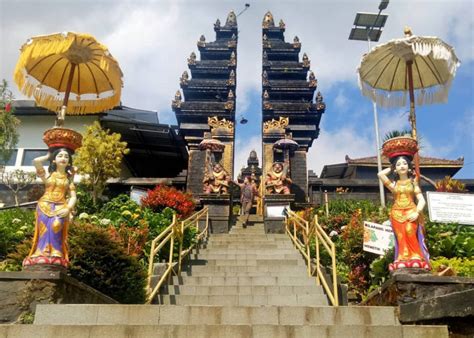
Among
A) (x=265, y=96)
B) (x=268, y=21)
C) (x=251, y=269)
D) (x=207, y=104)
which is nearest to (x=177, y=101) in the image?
(x=207, y=104)

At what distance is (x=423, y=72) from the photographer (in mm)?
8438

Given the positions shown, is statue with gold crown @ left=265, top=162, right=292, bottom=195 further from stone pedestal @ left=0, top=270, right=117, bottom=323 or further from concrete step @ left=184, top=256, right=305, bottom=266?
stone pedestal @ left=0, top=270, right=117, bottom=323

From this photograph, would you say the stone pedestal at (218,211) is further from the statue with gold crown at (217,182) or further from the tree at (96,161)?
the tree at (96,161)

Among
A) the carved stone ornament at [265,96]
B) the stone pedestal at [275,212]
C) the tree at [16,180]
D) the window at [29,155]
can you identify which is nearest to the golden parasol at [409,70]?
the stone pedestal at [275,212]

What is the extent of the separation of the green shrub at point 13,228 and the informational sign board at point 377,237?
735 cm

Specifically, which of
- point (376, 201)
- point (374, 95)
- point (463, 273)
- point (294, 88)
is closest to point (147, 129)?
point (294, 88)

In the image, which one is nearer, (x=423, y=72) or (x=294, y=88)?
(x=423, y=72)

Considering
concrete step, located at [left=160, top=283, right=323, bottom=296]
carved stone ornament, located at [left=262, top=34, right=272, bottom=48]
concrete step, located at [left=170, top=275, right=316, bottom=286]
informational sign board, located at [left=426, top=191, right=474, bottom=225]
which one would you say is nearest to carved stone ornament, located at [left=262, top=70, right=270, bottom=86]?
carved stone ornament, located at [left=262, top=34, right=272, bottom=48]

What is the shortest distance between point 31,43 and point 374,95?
241 inches

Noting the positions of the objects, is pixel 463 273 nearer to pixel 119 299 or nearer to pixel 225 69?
pixel 119 299

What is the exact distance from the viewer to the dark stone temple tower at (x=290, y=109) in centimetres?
2091

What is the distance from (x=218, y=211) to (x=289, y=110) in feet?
31.0

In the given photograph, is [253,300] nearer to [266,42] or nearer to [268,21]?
[266,42]

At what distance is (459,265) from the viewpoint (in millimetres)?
7676
